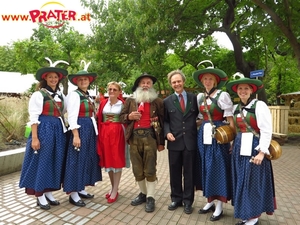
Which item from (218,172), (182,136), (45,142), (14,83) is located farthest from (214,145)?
→ (14,83)

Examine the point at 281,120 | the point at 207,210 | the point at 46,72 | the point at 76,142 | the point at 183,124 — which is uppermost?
the point at 46,72

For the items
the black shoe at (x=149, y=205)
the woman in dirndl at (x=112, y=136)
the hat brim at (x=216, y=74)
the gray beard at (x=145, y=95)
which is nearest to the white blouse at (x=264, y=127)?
the hat brim at (x=216, y=74)

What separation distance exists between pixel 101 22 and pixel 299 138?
11.4 metres

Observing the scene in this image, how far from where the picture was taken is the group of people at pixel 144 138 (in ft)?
10.4

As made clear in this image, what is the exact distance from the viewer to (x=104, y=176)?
5.36 m

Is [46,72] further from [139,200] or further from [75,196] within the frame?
[139,200]

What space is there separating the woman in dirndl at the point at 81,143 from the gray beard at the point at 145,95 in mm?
766

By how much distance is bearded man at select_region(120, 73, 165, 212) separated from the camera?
3.54 m

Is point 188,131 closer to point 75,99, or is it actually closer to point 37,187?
point 75,99

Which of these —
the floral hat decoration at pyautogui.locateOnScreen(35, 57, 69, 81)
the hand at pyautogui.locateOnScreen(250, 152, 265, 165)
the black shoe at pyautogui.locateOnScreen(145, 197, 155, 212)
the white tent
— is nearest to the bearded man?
the black shoe at pyautogui.locateOnScreen(145, 197, 155, 212)

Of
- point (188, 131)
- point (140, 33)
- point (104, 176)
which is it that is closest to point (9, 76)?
point (140, 33)

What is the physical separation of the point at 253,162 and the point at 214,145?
0.53m

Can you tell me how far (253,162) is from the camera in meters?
2.82

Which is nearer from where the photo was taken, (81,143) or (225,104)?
(225,104)
